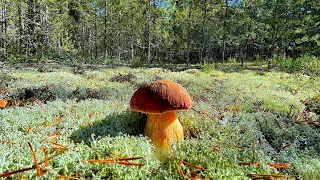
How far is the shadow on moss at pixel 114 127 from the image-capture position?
59.3 inches

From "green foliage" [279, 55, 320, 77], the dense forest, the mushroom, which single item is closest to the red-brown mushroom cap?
the mushroom

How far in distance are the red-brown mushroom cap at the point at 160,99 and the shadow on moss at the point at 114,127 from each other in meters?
0.24

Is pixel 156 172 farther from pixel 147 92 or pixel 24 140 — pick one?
pixel 24 140

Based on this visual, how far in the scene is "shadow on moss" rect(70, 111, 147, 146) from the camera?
1507mm

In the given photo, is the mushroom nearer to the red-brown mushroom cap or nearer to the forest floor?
the red-brown mushroom cap

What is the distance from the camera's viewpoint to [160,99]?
1437 mm

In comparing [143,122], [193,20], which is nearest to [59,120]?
[143,122]

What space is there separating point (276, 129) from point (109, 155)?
1.37 metres

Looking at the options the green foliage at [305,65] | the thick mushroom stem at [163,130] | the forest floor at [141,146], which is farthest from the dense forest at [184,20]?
the thick mushroom stem at [163,130]

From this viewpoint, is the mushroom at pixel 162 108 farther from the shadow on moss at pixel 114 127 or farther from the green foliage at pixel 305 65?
the green foliage at pixel 305 65

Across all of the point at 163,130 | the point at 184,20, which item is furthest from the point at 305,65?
the point at 184,20

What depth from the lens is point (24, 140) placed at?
130 cm

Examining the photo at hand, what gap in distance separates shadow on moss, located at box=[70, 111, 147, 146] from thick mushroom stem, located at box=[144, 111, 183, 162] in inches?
7.0

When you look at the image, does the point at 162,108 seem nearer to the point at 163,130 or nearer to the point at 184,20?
the point at 163,130
